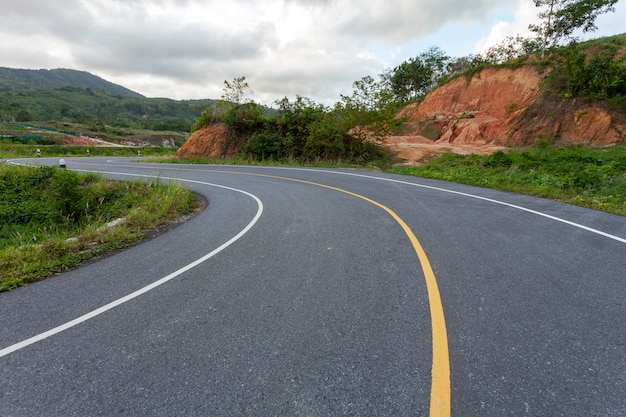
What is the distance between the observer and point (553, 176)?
10.6m

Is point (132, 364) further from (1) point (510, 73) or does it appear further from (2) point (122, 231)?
(1) point (510, 73)

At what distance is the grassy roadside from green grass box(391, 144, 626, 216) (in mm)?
10416

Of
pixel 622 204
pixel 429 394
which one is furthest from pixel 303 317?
pixel 622 204

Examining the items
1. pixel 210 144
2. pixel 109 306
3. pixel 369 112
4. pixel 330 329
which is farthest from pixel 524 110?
pixel 109 306

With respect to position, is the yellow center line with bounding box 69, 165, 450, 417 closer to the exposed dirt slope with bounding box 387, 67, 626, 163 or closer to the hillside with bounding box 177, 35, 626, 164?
the hillside with bounding box 177, 35, 626, 164

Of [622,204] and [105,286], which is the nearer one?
[105,286]

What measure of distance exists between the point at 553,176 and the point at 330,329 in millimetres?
11803

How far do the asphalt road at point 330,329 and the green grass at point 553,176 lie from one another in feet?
12.8

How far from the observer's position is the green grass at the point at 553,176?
8332mm

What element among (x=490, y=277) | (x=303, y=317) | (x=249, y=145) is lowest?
(x=303, y=317)

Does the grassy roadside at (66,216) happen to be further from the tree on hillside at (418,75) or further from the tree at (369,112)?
the tree on hillside at (418,75)

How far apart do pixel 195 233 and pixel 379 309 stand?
4152mm

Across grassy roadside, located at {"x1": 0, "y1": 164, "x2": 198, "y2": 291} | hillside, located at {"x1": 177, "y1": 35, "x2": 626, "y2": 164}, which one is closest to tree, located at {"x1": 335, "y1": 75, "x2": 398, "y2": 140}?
hillside, located at {"x1": 177, "y1": 35, "x2": 626, "y2": 164}

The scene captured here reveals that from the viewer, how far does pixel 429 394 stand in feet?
6.47
